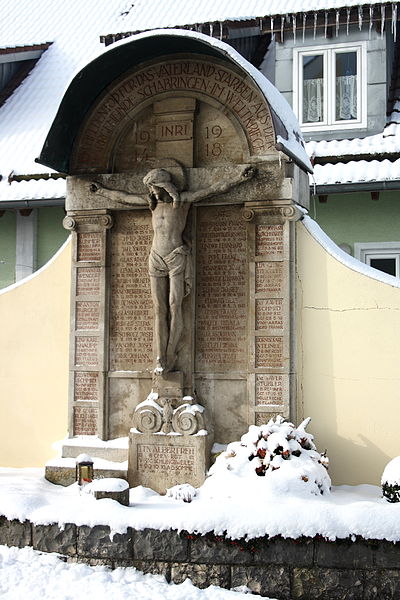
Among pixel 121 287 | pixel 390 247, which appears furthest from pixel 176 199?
pixel 390 247

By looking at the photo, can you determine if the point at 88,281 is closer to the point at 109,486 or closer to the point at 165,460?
the point at 165,460

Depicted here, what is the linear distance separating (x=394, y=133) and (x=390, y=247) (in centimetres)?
164

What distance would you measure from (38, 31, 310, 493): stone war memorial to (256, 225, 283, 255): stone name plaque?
1 cm

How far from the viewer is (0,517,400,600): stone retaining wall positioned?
21.1 feet

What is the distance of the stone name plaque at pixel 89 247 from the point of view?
8898 millimetres

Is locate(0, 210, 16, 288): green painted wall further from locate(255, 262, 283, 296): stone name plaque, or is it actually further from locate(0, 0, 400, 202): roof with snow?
locate(255, 262, 283, 296): stone name plaque

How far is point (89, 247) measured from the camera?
29.4 feet

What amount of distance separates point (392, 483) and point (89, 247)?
395 centimetres

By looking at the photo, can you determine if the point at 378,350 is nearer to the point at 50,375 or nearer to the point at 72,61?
the point at 50,375

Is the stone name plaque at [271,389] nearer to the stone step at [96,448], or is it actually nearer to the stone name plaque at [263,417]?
the stone name plaque at [263,417]

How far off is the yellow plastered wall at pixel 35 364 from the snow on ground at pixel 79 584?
233cm

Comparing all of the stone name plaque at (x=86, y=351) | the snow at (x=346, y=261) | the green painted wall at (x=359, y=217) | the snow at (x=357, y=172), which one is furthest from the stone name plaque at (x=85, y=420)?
the green painted wall at (x=359, y=217)

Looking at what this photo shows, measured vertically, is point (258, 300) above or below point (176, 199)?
below

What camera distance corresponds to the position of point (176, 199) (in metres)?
8.37
